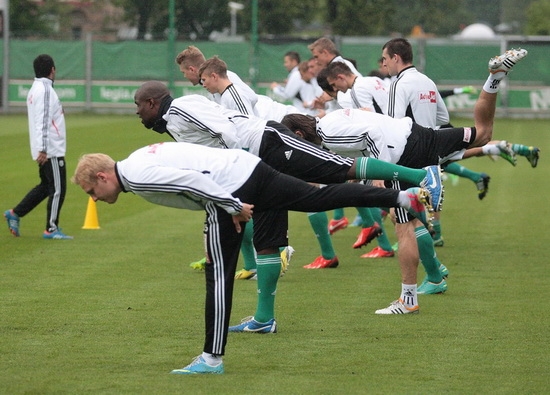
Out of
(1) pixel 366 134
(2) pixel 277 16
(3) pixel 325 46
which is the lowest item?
(2) pixel 277 16

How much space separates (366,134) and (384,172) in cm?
88

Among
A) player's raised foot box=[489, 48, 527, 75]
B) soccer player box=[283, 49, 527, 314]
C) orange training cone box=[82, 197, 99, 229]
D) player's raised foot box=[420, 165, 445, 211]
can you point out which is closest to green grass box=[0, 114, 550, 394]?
orange training cone box=[82, 197, 99, 229]

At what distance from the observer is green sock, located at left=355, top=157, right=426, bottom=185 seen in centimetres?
811

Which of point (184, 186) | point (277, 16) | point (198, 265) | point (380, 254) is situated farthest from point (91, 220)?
point (277, 16)

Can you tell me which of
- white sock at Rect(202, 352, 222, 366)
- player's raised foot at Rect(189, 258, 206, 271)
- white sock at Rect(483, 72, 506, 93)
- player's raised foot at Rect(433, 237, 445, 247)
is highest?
white sock at Rect(483, 72, 506, 93)

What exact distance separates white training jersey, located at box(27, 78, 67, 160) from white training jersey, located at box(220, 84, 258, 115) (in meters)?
4.14

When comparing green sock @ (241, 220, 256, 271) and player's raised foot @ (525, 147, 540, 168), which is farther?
player's raised foot @ (525, 147, 540, 168)

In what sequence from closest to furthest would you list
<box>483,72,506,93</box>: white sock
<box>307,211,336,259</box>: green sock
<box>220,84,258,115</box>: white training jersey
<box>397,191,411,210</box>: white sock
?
<box>397,191,411,210</box>: white sock → <box>483,72,506,93</box>: white sock → <box>220,84,258,115</box>: white training jersey → <box>307,211,336,259</box>: green sock

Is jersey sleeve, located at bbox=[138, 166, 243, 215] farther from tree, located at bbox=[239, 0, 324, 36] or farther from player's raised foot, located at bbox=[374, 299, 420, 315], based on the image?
tree, located at bbox=[239, 0, 324, 36]

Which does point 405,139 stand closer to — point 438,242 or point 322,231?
point 322,231

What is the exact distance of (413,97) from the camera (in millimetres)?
9961

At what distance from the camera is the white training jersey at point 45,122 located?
13.7 meters

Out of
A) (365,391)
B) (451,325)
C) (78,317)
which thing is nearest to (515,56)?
(451,325)

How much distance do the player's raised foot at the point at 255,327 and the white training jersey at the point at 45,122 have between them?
5946mm
